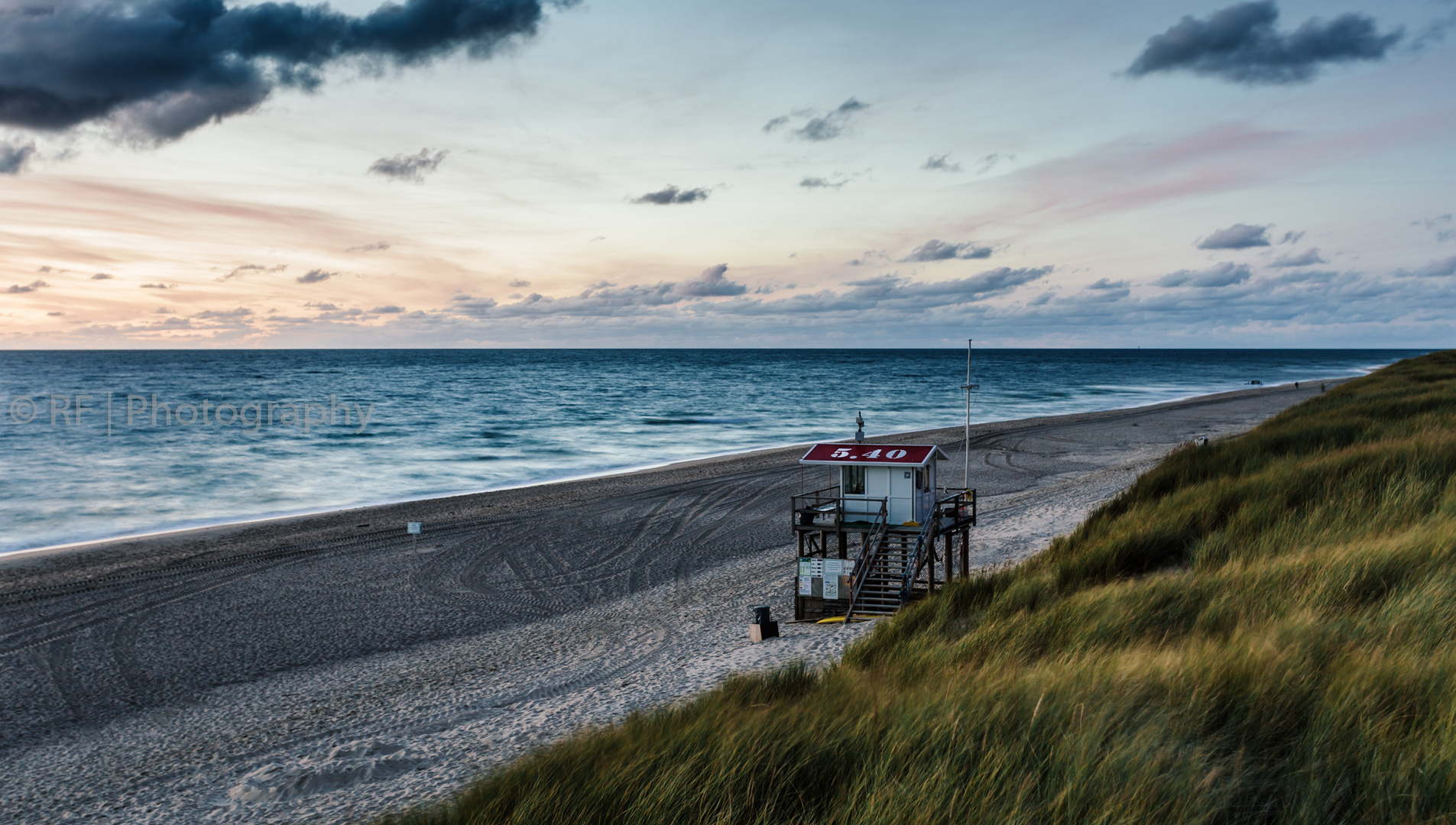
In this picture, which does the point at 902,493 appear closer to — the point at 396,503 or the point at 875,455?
the point at 875,455

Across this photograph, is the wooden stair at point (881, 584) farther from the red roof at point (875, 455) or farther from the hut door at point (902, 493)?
the red roof at point (875, 455)

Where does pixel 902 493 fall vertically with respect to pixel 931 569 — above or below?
above

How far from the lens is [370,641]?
16.7 m

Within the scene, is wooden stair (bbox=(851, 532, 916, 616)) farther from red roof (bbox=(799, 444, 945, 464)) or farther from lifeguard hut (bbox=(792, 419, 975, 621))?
red roof (bbox=(799, 444, 945, 464))

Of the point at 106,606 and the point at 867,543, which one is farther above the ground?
the point at 867,543

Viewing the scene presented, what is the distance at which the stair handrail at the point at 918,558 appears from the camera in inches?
654

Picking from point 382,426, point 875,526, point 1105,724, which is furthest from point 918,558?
point 382,426

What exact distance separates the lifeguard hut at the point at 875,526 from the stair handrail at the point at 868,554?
20 millimetres

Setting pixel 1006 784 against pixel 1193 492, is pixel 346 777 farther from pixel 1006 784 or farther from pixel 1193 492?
pixel 1193 492

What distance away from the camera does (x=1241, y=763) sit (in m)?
4.03

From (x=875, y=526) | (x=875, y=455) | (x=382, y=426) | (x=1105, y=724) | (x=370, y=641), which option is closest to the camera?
(x=1105, y=724)

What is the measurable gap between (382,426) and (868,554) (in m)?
53.9

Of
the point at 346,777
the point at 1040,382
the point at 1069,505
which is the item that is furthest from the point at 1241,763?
the point at 1040,382

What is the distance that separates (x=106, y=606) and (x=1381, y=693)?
23.6m
